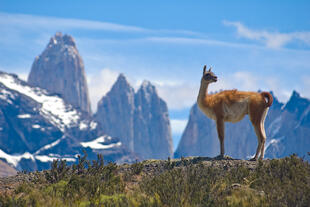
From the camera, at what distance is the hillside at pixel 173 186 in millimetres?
16875

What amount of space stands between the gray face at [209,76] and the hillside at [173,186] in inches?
187

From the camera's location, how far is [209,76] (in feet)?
86.3

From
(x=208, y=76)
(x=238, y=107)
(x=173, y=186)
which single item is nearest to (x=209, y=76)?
(x=208, y=76)

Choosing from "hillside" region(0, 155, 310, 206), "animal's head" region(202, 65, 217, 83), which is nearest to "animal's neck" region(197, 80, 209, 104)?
"animal's head" region(202, 65, 217, 83)

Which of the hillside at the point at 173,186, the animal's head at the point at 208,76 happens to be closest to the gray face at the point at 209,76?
the animal's head at the point at 208,76

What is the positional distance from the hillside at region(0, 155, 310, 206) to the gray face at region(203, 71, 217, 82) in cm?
476

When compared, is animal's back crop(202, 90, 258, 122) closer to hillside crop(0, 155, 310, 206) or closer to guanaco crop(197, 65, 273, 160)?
guanaco crop(197, 65, 273, 160)

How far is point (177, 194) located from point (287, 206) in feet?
11.5

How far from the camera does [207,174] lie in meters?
20.1

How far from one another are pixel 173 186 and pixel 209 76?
9394mm

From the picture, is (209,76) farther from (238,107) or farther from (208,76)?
(238,107)

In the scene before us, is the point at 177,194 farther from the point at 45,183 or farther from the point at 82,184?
the point at 45,183

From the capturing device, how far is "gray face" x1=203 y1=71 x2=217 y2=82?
26.2 metres

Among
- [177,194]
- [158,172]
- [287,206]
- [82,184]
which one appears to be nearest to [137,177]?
[158,172]
